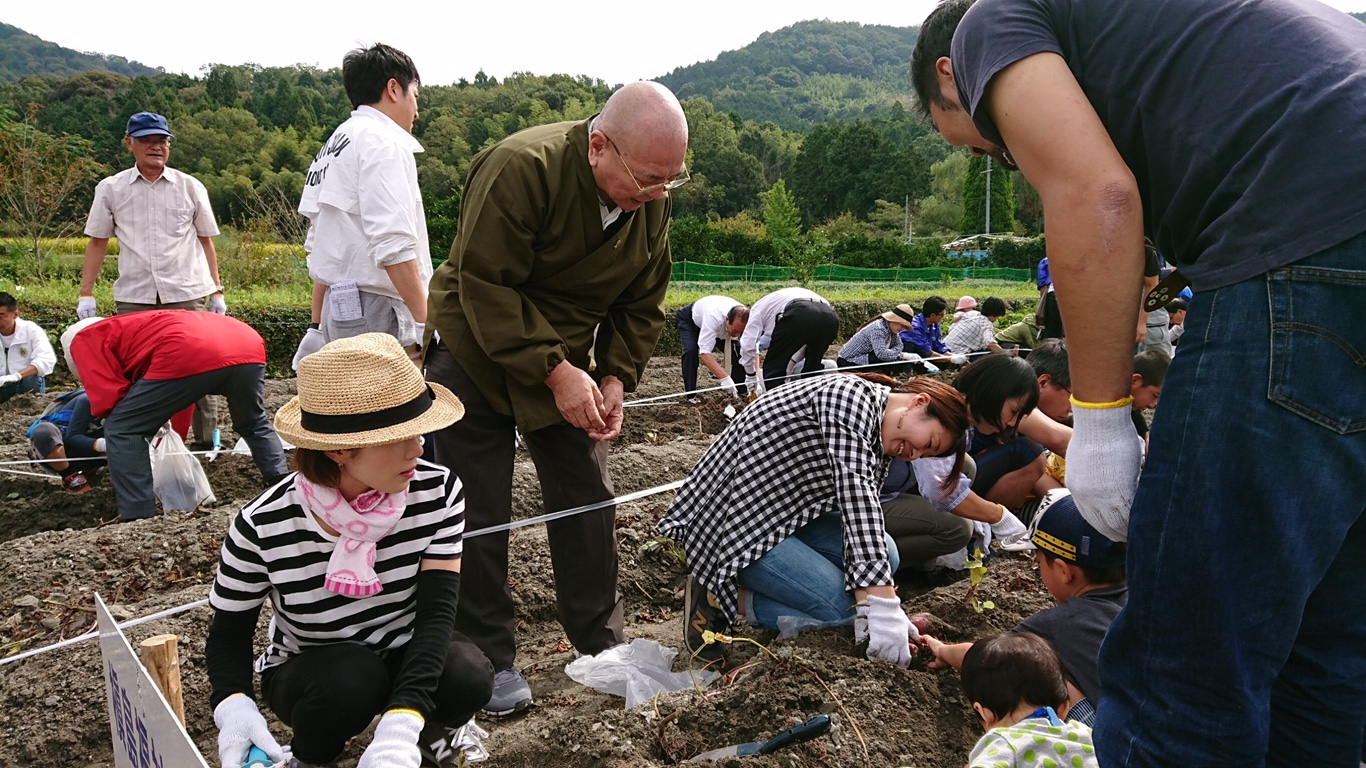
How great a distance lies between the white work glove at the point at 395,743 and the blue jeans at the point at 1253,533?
131cm

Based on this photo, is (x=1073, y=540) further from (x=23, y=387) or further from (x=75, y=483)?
(x=23, y=387)

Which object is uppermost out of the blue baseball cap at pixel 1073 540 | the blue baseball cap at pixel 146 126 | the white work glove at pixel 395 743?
the blue baseball cap at pixel 146 126

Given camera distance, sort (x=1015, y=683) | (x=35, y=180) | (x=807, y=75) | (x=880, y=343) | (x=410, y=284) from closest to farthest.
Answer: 1. (x=1015, y=683)
2. (x=410, y=284)
3. (x=880, y=343)
4. (x=35, y=180)
5. (x=807, y=75)

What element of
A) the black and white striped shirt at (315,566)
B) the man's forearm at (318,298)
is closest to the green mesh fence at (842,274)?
the man's forearm at (318,298)

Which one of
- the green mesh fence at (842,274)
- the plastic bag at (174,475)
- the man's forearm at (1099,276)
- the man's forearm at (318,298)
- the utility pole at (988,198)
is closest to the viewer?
the man's forearm at (1099,276)

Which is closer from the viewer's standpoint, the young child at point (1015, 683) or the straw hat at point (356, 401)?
the straw hat at point (356, 401)

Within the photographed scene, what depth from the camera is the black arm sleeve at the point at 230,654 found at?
187 centimetres

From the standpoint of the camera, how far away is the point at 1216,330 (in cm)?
120

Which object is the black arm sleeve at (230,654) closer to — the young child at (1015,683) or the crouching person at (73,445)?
the young child at (1015,683)

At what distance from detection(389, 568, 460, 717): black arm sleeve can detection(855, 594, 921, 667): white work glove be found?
4.09 feet

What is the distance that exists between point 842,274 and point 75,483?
2682cm

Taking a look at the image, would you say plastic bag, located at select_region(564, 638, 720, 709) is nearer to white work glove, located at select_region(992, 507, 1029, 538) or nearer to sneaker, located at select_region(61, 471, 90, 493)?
white work glove, located at select_region(992, 507, 1029, 538)

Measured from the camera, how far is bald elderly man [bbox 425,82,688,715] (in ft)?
8.39

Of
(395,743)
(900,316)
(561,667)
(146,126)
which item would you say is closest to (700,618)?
(561,667)
